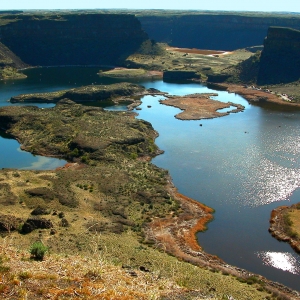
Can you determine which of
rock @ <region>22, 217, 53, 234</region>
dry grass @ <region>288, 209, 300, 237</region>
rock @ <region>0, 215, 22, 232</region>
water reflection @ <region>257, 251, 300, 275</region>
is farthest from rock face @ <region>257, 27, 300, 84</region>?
rock @ <region>0, 215, 22, 232</region>

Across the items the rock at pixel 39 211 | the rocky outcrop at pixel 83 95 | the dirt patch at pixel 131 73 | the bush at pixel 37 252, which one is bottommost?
the dirt patch at pixel 131 73

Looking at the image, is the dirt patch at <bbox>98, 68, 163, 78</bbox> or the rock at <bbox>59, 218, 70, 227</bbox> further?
the dirt patch at <bbox>98, 68, 163, 78</bbox>

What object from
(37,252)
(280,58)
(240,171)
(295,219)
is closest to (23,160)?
(240,171)

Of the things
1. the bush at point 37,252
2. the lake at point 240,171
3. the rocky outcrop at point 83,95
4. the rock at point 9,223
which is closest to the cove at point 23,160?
the lake at point 240,171

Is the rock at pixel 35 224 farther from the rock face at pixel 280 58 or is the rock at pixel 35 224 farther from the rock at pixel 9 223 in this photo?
the rock face at pixel 280 58

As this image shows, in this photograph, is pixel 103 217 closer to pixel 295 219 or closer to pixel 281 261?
pixel 281 261

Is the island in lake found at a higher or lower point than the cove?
higher

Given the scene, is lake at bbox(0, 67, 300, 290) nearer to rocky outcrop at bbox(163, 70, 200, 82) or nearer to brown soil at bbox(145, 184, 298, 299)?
brown soil at bbox(145, 184, 298, 299)
